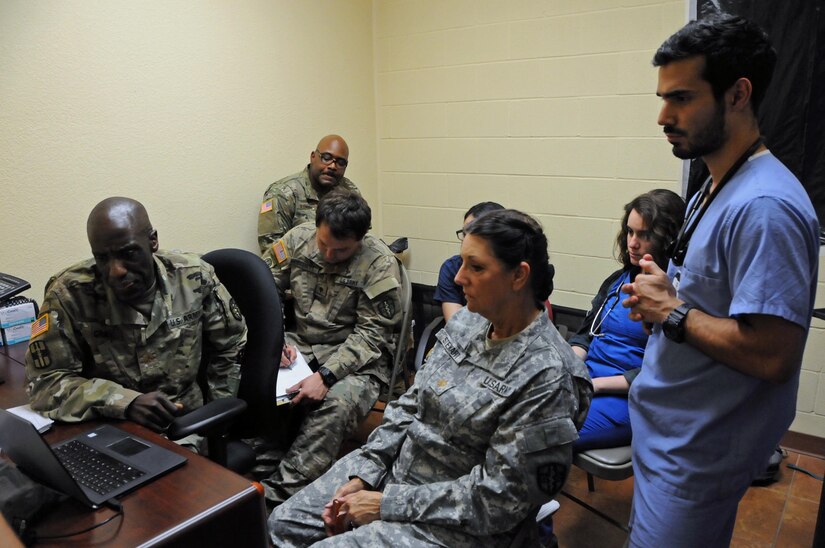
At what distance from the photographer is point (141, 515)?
3.49ft

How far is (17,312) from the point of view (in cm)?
210

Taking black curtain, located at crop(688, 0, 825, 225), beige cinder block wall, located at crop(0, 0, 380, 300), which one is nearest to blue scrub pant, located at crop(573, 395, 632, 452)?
black curtain, located at crop(688, 0, 825, 225)

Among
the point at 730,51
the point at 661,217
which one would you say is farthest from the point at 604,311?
the point at 730,51

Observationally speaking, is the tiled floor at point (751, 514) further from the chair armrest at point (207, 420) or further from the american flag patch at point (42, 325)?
the american flag patch at point (42, 325)

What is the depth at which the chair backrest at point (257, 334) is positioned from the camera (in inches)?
69.2

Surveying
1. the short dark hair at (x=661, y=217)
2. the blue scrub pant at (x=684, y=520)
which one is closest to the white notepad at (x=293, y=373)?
the blue scrub pant at (x=684, y=520)

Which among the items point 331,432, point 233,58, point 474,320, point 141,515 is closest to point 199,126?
point 233,58

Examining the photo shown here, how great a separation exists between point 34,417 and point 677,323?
155cm

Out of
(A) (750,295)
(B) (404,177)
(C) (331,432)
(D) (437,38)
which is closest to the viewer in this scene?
(A) (750,295)

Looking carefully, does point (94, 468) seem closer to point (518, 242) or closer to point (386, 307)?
point (518, 242)

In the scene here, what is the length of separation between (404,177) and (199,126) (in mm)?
1406

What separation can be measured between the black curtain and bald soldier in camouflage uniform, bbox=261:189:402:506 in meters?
1.82

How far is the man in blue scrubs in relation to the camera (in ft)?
3.50

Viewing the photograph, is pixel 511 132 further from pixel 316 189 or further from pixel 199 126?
pixel 199 126
